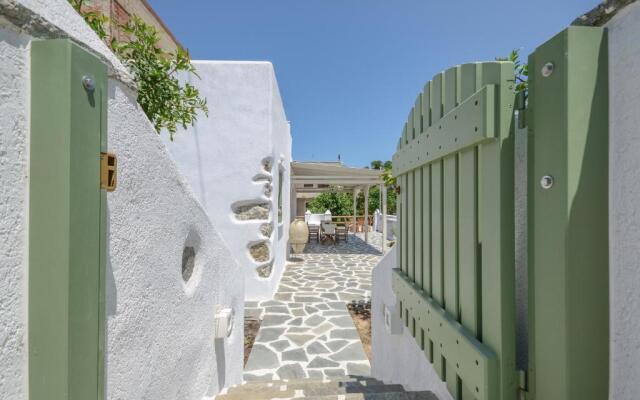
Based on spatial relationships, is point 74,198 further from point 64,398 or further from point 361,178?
point 361,178

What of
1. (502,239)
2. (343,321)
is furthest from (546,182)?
(343,321)

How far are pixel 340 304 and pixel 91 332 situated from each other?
5401mm

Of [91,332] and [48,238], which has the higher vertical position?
[48,238]

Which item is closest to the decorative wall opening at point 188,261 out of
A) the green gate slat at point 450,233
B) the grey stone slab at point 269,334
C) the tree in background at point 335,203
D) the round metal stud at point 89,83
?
the round metal stud at point 89,83

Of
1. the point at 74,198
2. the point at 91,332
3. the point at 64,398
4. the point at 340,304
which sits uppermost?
the point at 74,198

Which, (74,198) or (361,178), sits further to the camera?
(361,178)

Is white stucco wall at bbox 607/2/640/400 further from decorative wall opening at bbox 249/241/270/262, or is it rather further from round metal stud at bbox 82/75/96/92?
decorative wall opening at bbox 249/241/270/262

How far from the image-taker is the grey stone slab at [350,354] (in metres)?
4.04

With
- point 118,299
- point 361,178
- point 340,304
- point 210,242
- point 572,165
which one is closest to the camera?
point 572,165

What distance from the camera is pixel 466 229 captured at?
112 cm

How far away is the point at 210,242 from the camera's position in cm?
214

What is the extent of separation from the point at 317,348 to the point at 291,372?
67 cm

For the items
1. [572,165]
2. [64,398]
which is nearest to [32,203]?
[64,398]

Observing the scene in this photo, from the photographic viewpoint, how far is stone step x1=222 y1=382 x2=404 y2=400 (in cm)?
222
